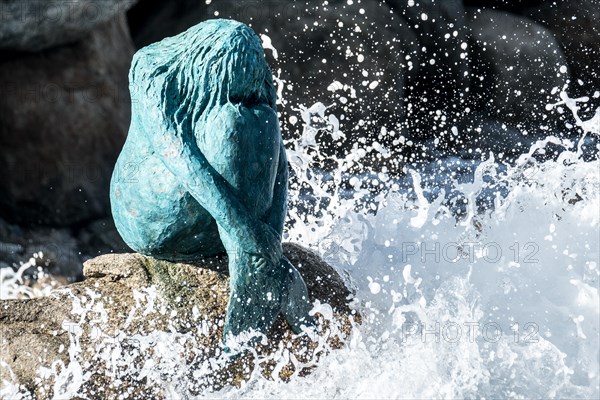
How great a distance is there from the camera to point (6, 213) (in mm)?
6039

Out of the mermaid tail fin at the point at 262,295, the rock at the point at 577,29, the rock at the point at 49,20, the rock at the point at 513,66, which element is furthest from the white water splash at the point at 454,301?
the rock at the point at 577,29

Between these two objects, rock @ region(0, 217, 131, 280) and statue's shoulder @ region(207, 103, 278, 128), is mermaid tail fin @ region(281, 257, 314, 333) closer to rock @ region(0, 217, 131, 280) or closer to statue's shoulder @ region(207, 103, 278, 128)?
statue's shoulder @ region(207, 103, 278, 128)

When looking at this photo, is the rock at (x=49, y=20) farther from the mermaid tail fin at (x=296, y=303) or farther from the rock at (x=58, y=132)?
the mermaid tail fin at (x=296, y=303)

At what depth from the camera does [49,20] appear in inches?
224

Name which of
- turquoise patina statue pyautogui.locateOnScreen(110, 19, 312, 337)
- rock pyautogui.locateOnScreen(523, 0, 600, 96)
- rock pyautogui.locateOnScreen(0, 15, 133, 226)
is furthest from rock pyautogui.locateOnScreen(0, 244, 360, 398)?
rock pyautogui.locateOnScreen(523, 0, 600, 96)

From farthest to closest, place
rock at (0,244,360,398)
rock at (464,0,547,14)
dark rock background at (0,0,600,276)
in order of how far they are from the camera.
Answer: rock at (464,0,547,14)
dark rock background at (0,0,600,276)
rock at (0,244,360,398)

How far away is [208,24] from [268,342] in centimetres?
86

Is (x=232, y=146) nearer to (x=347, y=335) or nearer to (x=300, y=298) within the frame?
(x=300, y=298)

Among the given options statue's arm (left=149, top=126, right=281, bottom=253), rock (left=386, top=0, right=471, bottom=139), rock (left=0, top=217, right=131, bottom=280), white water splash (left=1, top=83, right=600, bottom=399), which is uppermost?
statue's arm (left=149, top=126, right=281, bottom=253)

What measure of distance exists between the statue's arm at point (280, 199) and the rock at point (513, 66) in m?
3.82

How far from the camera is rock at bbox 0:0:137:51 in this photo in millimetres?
5559

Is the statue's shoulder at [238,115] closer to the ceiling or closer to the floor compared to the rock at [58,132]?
closer to the ceiling

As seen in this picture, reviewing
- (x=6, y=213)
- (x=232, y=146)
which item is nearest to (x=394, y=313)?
(x=232, y=146)

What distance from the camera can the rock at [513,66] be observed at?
6375mm
